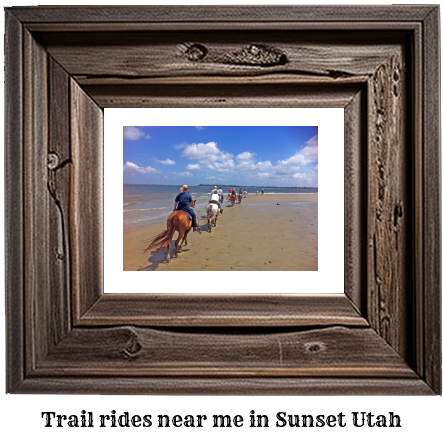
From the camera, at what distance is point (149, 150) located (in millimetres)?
888

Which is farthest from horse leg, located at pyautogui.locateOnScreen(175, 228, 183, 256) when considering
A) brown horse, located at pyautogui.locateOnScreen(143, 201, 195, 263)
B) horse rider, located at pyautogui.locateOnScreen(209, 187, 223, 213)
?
horse rider, located at pyautogui.locateOnScreen(209, 187, 223, 213)

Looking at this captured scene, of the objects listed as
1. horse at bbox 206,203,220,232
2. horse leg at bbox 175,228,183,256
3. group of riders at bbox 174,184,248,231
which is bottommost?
horse leg at bbox 175,228,183,256

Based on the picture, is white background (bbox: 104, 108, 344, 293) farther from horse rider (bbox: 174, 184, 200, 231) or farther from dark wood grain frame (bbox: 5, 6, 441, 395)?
horse rider (bbox: 174, 184, 200, 231)

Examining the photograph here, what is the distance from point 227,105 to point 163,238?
0.42 metres

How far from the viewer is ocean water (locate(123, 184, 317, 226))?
0.89 m

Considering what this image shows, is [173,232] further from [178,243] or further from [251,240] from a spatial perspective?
[251,240]

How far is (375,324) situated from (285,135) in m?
0.59

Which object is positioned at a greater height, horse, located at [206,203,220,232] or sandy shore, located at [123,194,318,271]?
horse, located at [206,203,220,232]

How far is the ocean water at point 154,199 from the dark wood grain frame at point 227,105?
3.9 inches

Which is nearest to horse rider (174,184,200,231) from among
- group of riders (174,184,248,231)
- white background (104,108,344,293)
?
group of riders (174,184,248,231)

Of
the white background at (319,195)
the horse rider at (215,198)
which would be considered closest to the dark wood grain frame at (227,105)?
the white background at (319,195)
